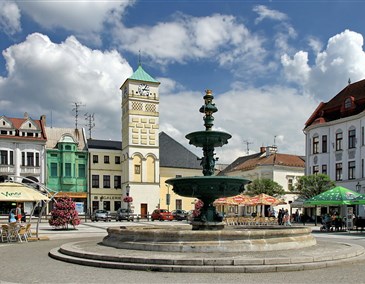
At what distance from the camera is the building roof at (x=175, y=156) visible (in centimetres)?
6494

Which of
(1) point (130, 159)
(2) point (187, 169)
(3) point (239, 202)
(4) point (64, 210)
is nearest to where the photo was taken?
(4) point (64, 210)

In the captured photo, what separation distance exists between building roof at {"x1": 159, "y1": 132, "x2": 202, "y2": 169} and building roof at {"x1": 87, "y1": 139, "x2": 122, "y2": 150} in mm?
6083

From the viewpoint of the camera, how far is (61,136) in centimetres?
5959

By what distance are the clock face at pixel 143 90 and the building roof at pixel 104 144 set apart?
27.1 ft

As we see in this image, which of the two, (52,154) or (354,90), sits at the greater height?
(354,90)

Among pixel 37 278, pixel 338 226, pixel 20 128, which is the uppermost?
pixel 20 128

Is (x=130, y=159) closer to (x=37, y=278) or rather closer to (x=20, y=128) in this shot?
(x=20, y=128)

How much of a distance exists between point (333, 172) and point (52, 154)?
32.7 m

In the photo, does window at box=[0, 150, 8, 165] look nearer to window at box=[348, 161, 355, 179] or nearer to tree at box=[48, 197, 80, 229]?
tree at box=[48, 197, 80, 229]

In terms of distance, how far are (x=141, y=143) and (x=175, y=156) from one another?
7467 millimetres

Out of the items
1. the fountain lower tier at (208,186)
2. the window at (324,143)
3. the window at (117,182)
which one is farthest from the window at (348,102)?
the fountain lower tier at (208,186)

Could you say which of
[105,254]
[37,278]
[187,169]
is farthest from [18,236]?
[187,169]

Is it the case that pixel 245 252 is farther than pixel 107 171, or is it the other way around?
pixel 107 171

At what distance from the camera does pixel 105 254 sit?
40.7 feet
